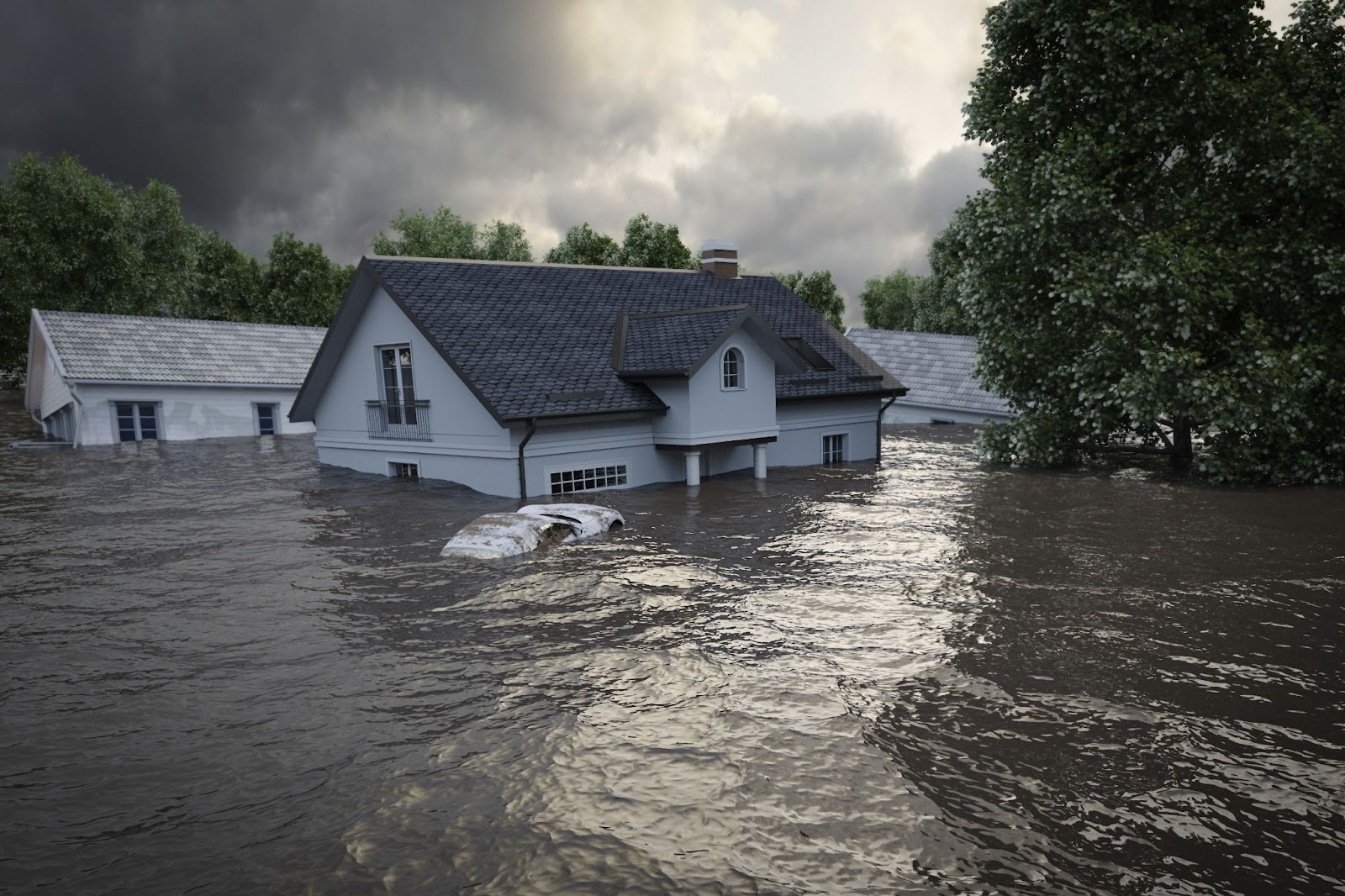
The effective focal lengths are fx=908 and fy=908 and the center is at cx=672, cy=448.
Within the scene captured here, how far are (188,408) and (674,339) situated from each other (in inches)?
993

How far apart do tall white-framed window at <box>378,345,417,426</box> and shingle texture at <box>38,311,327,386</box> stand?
12.1 meters

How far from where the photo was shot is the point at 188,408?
38406 mm

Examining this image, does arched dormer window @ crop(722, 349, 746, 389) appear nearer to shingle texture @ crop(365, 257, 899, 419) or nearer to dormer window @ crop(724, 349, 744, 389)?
dormer window @ crop(724, 349, 744, 389)

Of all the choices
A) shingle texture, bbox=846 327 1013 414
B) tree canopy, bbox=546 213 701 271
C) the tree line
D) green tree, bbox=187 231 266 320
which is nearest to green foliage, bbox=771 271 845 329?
the tree line

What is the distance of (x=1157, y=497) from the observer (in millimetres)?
20797

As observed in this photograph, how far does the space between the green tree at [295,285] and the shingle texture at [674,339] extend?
→ 54425 millimetres

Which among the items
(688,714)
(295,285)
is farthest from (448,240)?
(688,714)

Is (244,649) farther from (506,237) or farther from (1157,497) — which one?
(506,237)

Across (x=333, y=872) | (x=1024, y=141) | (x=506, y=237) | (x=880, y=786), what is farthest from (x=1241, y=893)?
(x=506, y=237)

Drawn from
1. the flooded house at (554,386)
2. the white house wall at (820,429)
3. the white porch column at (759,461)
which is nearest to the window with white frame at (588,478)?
the flooded house at (554,386)

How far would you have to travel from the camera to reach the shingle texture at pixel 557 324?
21906 millimetres

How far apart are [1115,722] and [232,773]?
789 cm

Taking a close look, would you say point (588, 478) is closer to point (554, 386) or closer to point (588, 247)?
point (554, 386)

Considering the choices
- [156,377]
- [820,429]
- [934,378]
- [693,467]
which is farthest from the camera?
[934,378]
